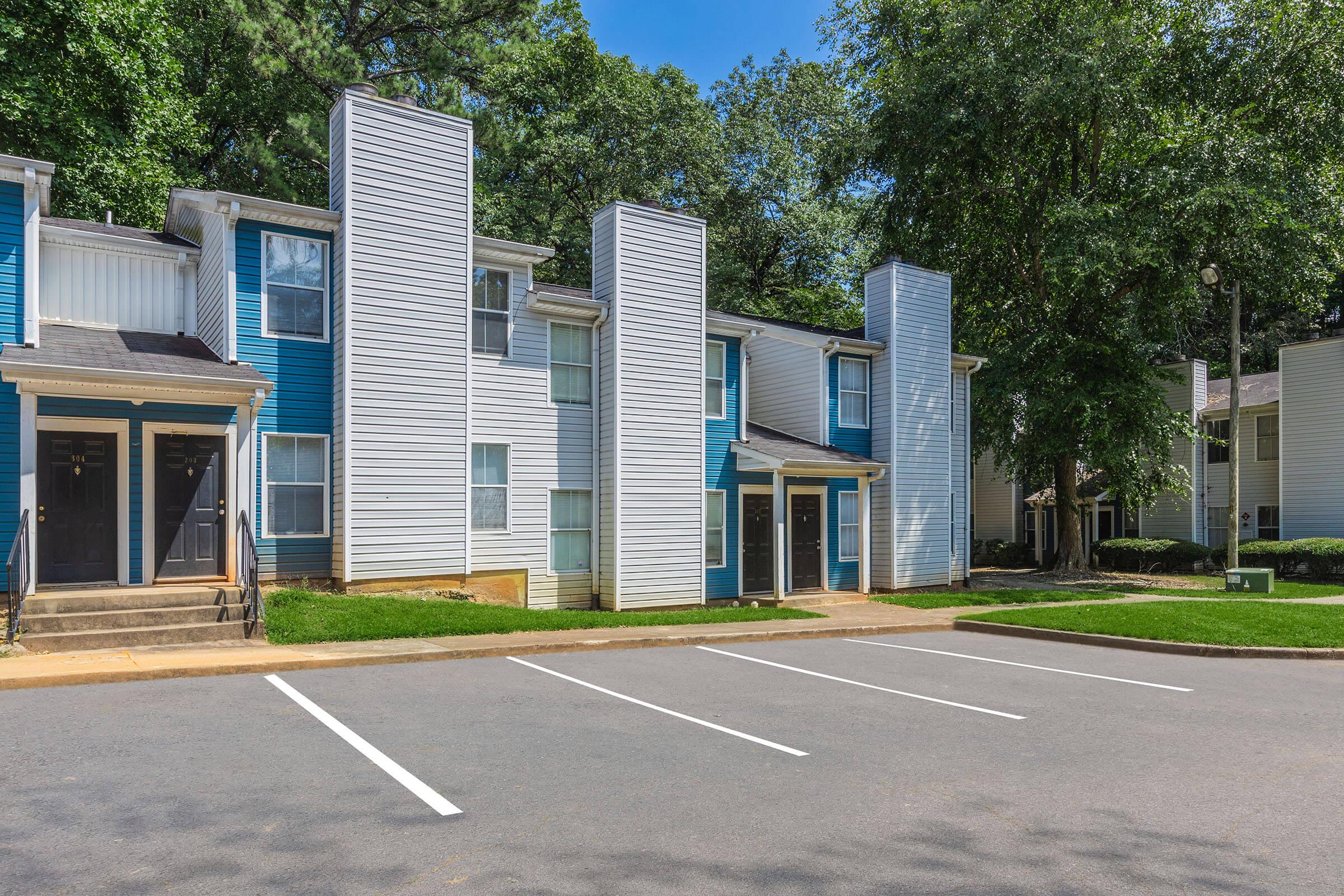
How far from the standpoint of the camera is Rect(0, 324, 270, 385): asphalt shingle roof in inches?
469

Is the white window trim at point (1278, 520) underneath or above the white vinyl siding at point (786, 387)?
underneath

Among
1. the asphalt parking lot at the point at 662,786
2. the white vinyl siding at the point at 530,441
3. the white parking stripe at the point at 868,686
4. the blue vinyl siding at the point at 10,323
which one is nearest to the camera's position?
the asphalt parking lot at the point at 662,786

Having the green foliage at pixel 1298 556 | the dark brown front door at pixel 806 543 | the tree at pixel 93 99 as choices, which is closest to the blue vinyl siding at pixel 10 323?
the tree at pixel 93 99

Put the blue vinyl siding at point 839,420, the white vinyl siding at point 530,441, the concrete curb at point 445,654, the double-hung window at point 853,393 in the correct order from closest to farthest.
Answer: the concrete curb at point 445,654 → the white vinyl siding at point 530,441 → the blue vinyl siding at point 839,420 → the double-hung window at point 853,393

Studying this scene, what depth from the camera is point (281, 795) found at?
222 inches

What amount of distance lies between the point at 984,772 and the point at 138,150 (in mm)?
25807

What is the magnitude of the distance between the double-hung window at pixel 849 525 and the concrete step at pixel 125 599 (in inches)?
532

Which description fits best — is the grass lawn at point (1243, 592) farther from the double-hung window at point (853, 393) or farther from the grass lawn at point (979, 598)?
the double-hung window at point (853, 393)

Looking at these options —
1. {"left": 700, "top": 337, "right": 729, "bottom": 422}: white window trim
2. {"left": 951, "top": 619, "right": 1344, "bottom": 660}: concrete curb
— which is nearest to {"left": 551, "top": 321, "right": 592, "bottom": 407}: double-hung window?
{"left": 700, "top": 337, "right": 729, "bottom": 422}: white window trim

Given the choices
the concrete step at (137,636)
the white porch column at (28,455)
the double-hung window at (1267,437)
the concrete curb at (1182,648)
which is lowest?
the concrete curb at (1182,648)

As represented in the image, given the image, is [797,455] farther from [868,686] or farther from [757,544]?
[868,686]

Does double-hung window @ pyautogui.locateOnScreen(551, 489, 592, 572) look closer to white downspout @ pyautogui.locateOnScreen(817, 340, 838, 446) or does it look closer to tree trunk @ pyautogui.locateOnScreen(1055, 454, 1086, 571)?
white downspout @ pyautogui.locateOnScreen(817, 340, 838, 446)

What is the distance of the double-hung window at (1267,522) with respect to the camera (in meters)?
31.2

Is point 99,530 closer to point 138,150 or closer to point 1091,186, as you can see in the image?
point 138,150
